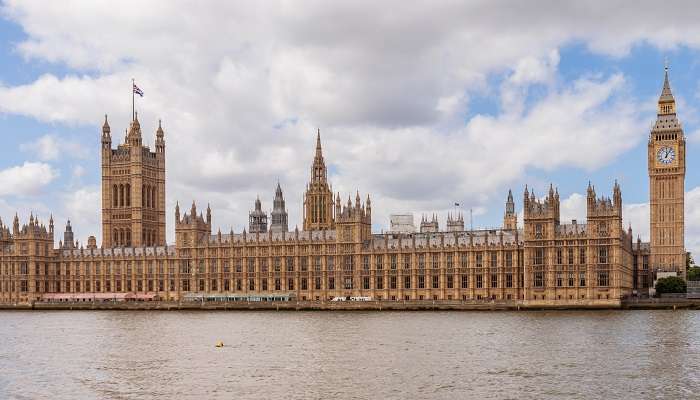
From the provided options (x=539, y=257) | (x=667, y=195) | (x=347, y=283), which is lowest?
(x=347, y=283)

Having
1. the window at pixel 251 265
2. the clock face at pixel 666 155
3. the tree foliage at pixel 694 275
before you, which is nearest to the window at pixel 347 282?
the window at pixel 251 265

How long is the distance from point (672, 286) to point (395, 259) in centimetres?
4556

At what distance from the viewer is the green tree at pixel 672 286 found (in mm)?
156375

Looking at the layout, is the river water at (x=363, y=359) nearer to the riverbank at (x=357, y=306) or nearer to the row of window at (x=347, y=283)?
the riverbank at (x=357, y=306)

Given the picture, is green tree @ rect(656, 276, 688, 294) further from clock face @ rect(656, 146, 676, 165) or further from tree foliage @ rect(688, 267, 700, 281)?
clock face @ rect(656, 146, 676, 165)

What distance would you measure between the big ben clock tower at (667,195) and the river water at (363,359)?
54.1m

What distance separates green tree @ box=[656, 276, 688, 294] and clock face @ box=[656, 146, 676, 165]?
26422 millimetres

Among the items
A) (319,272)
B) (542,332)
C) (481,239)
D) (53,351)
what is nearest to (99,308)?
(319,272)

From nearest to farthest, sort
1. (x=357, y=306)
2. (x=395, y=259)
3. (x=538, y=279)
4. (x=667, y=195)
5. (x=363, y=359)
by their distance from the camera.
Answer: (x=363, y=359) → (x=538, y=279) → (x=357, y=306) → (x=395, y=259) → (x=667, y=195)

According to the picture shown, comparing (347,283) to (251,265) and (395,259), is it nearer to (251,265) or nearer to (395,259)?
(395,259)

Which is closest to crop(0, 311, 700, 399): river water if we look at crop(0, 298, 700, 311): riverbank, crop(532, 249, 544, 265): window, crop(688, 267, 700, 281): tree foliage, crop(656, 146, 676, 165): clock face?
crop(0, 298, 700, 311): riverbank

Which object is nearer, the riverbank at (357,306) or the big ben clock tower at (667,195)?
the riverbank at (357,306)

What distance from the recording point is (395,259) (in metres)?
164

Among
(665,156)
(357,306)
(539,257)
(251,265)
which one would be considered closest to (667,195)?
(665,156)
